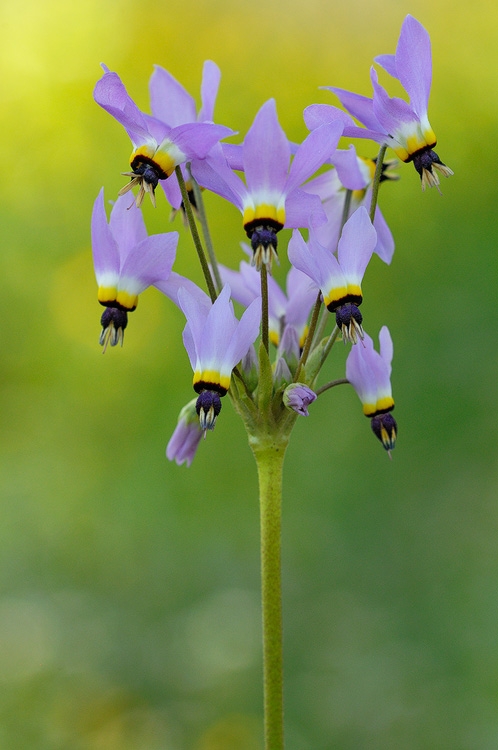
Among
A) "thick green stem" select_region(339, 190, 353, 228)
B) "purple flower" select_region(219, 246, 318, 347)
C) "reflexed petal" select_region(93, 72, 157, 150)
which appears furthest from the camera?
"purple flower" select_region(219, 246, 318, 347)

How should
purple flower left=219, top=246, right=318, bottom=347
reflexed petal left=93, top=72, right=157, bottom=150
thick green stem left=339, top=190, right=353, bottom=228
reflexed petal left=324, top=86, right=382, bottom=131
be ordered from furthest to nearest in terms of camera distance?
purple flower left=219, top=246, right=318, bottom=347 → thick green stem left=339, top=190, right=353, bottom=228 → reflexed petal left=324, top=86, right=382, bottom=131 → reflexed petal left=93, top=72, right=157, bottom=150

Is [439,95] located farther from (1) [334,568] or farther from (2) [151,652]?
(2) [151,652]

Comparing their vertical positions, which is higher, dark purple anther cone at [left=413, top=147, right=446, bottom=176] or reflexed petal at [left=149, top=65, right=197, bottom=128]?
reflexed petal at [left=149, top=65, right=197, bottom=128]

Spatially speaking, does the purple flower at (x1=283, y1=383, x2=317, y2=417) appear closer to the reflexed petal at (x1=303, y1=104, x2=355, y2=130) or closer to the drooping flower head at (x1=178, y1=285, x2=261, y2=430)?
the drooping flower head at (x1=178, y1=285, x2=261, y2=430)

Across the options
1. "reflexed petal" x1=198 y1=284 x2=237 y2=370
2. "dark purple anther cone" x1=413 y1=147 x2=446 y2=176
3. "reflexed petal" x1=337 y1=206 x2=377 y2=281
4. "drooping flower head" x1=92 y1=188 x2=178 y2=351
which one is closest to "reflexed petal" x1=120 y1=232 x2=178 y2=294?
"drooping flower head" x1=92 y1=188 x2=178 y2=351

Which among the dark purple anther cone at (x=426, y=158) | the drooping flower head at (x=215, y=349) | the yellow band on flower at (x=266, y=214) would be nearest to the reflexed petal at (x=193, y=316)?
the drooping flower head at (x=215, y=349)

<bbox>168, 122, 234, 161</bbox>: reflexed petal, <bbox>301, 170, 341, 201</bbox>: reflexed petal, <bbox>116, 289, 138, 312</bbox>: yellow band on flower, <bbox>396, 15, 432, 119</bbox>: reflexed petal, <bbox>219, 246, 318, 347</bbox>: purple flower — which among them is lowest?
<bbox>116, 289, 138, 312</bbox>: yellow band on flower
